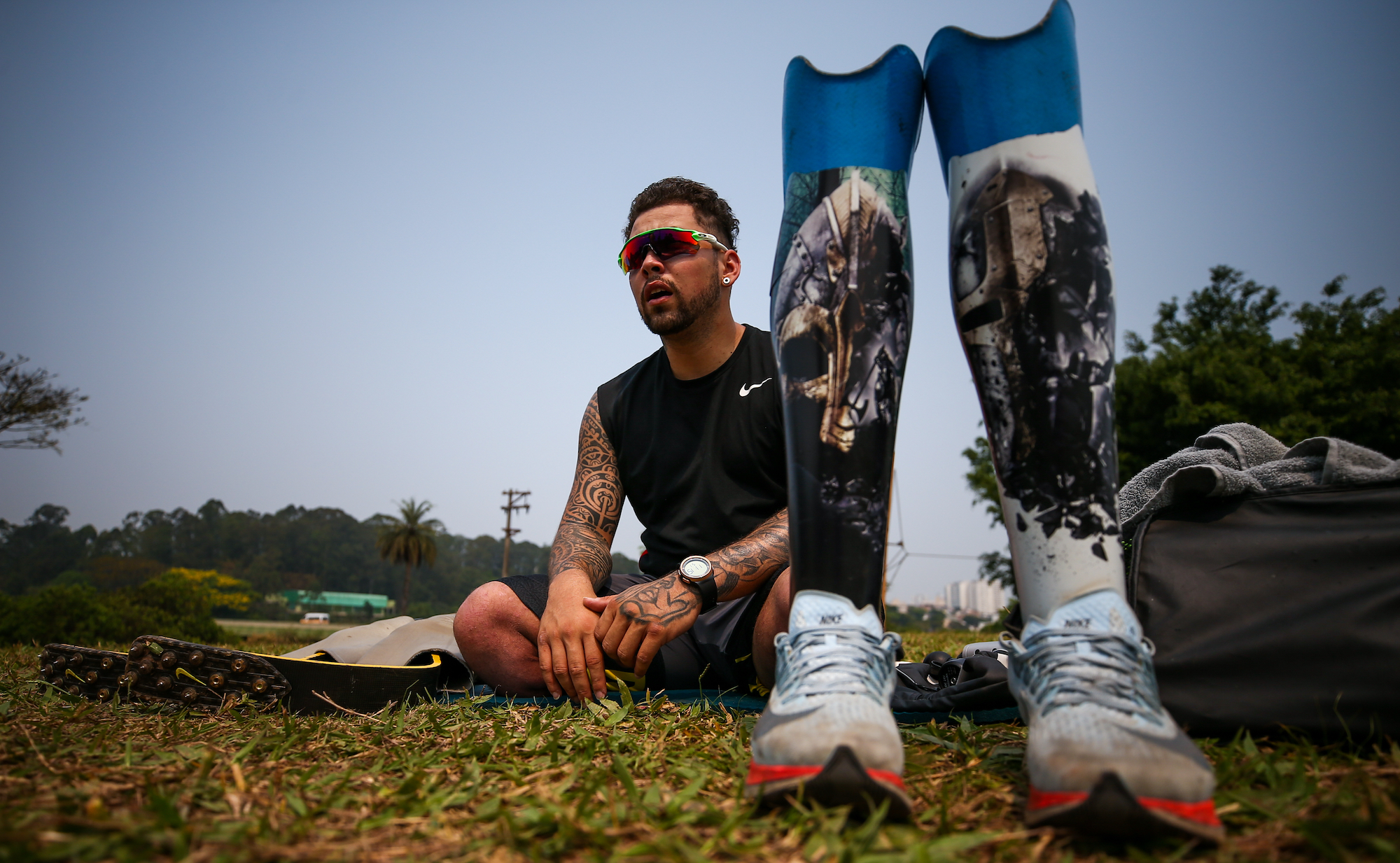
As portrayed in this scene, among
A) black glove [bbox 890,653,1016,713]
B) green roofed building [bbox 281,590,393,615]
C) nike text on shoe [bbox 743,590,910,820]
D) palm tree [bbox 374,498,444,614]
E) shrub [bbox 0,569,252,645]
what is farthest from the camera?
green roofed building [bbox 281,590,393,615]

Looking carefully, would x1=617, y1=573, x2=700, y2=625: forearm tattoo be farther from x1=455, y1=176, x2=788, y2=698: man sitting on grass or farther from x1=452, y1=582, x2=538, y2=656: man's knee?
x1=452, y1=582, x2=538, y2=656: man's knee

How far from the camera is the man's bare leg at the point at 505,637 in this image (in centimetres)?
239

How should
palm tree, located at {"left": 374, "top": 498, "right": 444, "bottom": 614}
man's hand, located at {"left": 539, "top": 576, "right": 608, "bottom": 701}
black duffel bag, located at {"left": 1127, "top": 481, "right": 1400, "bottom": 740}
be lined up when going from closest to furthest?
black duffel bag, located at {"left": 1127, "top": 481, "right": 1400, "bottom": 740} < man's hand, located at {"left": 539, "top": 576, "right": 608, "bottom": 701} < palm tree, located at {"left": 374, "top": 498, "right": 444, "bottom": 614}

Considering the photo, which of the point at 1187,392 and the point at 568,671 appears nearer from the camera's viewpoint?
the point at 568,671

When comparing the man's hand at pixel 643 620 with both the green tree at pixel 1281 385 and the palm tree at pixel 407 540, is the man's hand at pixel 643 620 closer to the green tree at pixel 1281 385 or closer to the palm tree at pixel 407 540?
the green tree at pixel 1281 385

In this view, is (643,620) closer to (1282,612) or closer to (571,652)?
(571,652)

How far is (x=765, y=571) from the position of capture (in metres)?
2.20

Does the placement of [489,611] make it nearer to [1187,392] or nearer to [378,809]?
[378,809]

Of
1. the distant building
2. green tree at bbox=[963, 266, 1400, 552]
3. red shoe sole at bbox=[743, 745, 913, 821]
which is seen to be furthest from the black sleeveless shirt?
the distant building

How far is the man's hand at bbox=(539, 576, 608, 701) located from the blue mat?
0.24 ft

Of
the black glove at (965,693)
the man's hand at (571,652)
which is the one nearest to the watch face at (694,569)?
the man's hand at (571,652)

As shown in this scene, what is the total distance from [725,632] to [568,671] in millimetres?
607

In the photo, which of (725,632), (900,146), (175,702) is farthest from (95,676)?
(900,146)

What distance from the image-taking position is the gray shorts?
232 cm
